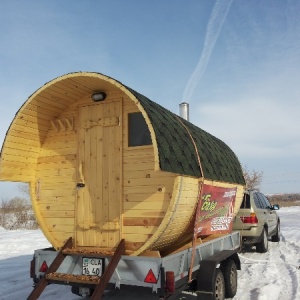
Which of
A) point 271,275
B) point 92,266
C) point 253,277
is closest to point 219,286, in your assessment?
point 92,266

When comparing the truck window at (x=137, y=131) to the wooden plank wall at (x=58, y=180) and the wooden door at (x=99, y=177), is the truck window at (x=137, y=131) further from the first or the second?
the wooden plank wall at (x=58, y=180)

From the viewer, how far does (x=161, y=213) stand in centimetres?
514

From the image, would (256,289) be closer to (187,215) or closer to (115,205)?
(187,215)

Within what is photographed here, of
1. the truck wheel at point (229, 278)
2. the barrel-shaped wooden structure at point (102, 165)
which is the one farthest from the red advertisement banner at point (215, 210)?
the truck wheel at point (229, 278)

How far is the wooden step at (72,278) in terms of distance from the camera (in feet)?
15.9

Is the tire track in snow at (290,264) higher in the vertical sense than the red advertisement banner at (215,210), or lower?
lower

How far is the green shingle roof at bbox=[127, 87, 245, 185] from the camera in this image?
4796 millimetres

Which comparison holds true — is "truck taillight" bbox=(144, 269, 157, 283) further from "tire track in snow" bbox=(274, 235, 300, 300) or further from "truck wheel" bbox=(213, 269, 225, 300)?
"tire track in snow" bbox=(274, 235, 300, 300)

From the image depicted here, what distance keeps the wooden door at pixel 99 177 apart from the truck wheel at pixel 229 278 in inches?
89.5

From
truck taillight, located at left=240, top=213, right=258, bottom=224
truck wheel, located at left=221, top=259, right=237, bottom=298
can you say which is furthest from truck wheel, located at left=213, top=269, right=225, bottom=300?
truck taillight, located at left=240, top=213, right=258, bottom=224

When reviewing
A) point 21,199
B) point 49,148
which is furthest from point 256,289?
point 21,199

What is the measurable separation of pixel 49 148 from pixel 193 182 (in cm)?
271

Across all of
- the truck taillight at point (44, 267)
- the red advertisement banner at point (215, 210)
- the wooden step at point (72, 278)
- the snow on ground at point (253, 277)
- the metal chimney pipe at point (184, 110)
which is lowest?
the snow on ground at point (253, 277)

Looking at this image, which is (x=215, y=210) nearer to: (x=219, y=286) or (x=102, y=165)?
(x=219, y=286)
